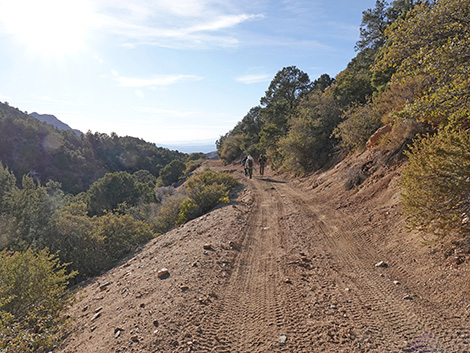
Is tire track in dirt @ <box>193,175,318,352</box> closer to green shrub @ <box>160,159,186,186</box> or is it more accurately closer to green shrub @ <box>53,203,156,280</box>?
green shrub @ <box>53,203,156,280</box>

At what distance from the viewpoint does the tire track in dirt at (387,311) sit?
132 inches

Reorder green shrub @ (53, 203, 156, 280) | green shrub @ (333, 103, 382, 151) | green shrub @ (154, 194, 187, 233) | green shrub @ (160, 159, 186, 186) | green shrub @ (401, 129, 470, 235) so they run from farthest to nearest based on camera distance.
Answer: green shrub @ (160, 159, 186, 186)
green shrub @ (154, 194, 187, 233)
green shrub @ (333, 103, 382, 151)
green shrub @ (53, 203, 156, 280)
green shrub @ (401, 129, 470, 235)

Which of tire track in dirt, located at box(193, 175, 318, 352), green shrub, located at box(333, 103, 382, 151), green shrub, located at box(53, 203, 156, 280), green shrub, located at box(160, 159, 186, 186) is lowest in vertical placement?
green shrub, located at box(53, 203, 156, 280)

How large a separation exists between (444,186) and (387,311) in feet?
8.53

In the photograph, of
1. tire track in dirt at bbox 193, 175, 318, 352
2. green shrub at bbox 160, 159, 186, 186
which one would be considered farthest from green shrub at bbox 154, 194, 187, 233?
green shrub at bbox 160, 159, 186, 186

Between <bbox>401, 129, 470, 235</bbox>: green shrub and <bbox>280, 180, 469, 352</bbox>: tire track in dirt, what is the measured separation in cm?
131

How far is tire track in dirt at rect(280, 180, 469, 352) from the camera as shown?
3.34 m

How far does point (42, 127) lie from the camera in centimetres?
7362

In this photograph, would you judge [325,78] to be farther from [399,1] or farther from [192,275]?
[192,275]

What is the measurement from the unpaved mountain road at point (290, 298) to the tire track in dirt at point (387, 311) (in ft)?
0.05

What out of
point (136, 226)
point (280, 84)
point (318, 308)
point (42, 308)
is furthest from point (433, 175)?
point (280, 84)

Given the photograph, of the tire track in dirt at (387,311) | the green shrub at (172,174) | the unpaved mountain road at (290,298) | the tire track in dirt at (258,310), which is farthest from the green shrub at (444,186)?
the green shrub at (172,174)

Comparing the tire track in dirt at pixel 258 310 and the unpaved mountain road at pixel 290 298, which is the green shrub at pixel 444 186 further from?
the tire track in dirt at pixel 258 310

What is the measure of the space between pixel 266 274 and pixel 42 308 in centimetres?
492
